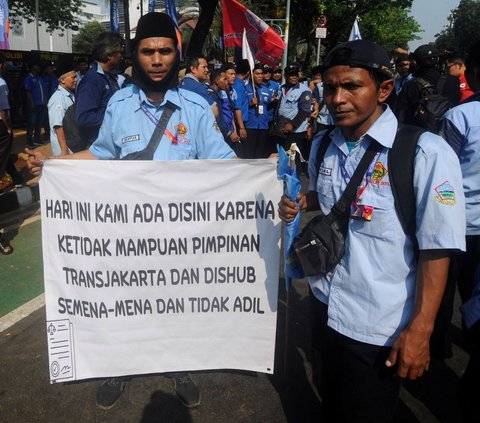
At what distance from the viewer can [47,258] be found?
2342 mm

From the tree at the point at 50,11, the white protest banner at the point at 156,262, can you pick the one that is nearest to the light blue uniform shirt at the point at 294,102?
the white protest banner at the point at 156,262

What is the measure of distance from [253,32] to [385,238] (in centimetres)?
828

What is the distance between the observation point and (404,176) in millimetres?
1543

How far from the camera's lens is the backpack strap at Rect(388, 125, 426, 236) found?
154 centimetres

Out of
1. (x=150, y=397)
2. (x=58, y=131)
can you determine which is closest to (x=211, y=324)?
(x=150, y=397)

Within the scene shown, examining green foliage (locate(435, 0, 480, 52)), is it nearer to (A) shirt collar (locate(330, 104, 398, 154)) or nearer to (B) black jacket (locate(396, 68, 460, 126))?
(B) black jacket (locate(396, 68, 460, 126))

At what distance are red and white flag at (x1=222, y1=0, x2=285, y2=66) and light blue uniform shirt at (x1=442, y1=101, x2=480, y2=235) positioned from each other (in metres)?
6.96

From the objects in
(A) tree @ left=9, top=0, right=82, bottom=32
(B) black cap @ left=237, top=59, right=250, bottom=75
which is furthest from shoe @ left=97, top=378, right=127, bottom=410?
(A) tree @ left=9, top=0, right=82, bottom=32

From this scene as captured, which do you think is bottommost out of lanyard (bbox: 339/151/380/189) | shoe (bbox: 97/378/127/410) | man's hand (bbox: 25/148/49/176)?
shoe (bbox: 97/378/127/410)

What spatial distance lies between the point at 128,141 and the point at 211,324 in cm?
105

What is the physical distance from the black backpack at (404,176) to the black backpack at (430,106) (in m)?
2.67

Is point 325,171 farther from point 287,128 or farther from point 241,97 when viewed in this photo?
point 287,128

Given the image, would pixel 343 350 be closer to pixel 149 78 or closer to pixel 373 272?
pixel 373 272

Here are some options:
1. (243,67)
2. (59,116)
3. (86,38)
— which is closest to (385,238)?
(59,116)
